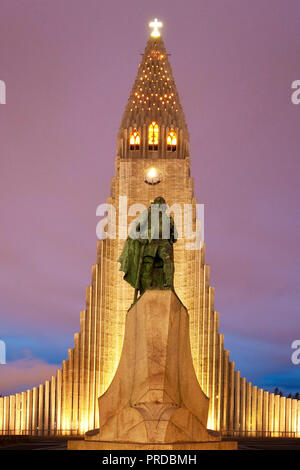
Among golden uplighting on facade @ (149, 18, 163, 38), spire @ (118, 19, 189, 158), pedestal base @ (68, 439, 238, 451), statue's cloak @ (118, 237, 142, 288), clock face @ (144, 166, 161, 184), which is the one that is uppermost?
golden uplighting on facade @ (149, 18, 163, 38)

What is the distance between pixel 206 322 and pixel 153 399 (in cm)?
2300

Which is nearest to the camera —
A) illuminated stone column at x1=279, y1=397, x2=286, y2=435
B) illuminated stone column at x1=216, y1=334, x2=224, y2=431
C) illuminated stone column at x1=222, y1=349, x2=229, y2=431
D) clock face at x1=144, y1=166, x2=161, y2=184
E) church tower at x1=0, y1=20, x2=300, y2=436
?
illuminated stone column at x1=279, y1=397, x2=286, y2=435

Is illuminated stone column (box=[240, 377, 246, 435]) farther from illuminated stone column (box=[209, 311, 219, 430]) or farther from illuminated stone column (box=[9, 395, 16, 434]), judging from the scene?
illuminated stone column (box=[9, 395, 16, 434])

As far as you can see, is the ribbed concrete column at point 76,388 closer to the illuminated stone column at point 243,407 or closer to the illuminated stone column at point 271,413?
the illuminated stone column at point 243,407

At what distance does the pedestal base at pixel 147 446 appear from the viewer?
1246 centimetres

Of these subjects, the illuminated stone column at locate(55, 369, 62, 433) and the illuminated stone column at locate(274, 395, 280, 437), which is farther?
the illuminated stone column at locate(55, 369, 62, 433)

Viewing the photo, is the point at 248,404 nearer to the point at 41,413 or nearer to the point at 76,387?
the point at 76,387

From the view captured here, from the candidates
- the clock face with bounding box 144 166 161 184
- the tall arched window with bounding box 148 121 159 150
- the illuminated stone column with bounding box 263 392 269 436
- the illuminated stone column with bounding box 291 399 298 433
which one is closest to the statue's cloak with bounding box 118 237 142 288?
the illuminated stone column with bounding box 263 392 269 436

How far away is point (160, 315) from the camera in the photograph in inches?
544

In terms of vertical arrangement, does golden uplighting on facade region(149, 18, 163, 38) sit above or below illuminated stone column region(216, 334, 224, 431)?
above

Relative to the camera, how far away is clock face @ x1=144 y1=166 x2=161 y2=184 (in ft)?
127

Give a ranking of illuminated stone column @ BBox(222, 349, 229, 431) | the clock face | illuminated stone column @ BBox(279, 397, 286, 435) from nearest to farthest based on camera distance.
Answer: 1. illuminated stone column @ BBox(279, 397, 286, 435)
2. illuminated stone column @ BBox(222, 349, 229, 431)
3. the clock face

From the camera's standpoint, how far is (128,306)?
37.1 metres

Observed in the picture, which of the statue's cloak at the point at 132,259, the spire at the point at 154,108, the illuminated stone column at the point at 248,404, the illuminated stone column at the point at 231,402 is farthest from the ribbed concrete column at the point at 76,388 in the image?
the statue's cloak at the point at 132,259
